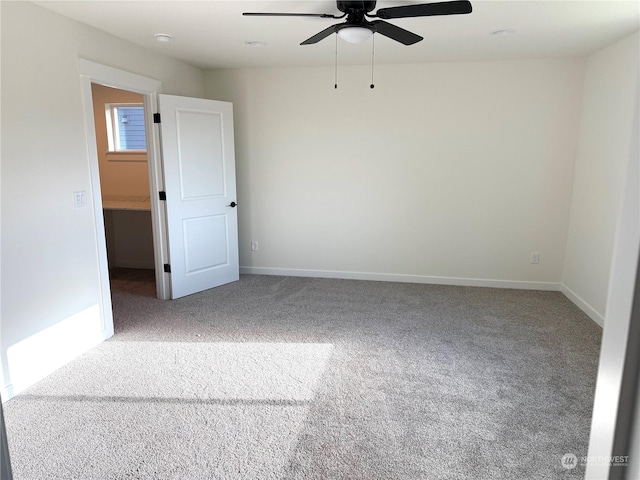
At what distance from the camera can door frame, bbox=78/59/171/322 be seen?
3.09 meters

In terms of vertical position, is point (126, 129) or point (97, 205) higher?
point (126, 129)

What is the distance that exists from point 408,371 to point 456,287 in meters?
2.12

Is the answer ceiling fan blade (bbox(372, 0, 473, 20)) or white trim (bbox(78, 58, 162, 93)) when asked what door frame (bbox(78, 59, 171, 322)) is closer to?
white trim (bbox(78, 58, 162, 93))

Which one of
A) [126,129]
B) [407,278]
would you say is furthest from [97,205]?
[407,278]

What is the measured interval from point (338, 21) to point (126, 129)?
3642 millimetres

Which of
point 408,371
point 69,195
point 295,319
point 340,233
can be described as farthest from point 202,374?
point 340,233

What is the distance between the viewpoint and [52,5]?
2.65 m

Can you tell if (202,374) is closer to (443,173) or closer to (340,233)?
(340,233)

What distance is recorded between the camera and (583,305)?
13.0ft

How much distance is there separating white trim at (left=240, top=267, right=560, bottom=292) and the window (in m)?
2.18

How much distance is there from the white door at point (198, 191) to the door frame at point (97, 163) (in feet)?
0.26

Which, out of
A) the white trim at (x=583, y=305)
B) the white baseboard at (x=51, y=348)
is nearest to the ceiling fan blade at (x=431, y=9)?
the white trim at (x=583, y=305)

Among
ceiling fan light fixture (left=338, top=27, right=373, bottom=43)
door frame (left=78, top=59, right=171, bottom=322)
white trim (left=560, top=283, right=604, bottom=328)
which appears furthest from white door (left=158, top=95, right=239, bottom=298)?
white trim (left=560, top=283, right=604, bottom=328)

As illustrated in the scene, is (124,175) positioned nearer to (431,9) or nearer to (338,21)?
(338,21)
